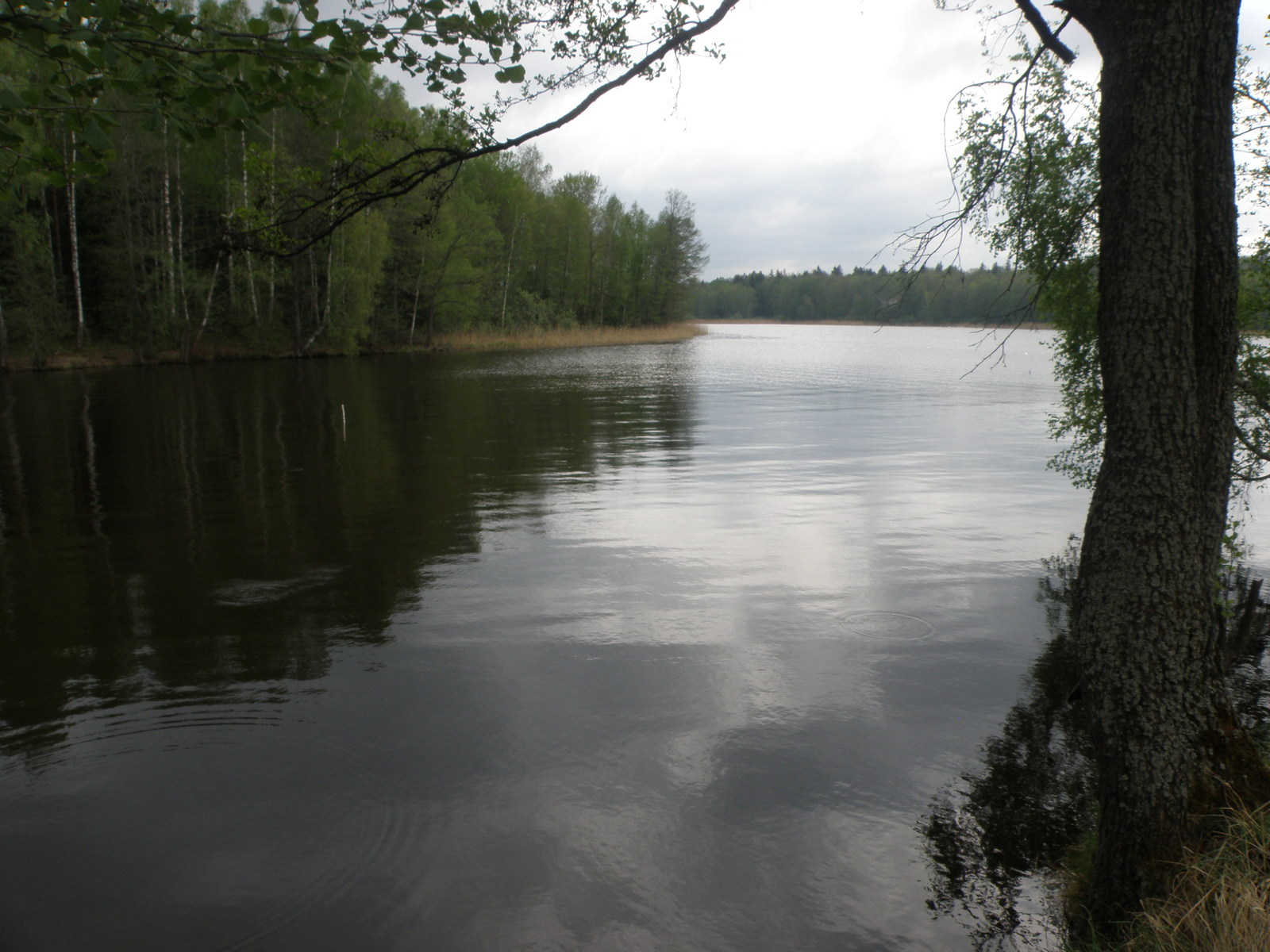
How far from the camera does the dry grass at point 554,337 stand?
5969cm

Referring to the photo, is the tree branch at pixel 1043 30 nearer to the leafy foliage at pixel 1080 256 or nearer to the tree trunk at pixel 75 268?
the leafy foliage at pixel 1080 256

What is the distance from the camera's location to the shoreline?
38188 millimetres

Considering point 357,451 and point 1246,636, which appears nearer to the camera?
point 1246,636

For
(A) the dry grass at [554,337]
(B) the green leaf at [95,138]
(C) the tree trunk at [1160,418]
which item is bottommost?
(C) the tree trunk at [1160,418]

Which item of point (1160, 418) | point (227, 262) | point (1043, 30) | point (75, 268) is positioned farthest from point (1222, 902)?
point (227, 262)

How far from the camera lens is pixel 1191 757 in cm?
408

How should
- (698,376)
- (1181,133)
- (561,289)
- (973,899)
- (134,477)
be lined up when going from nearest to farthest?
(1181,133) < (973,899) < (134,477) < (698,376) < (561,289)

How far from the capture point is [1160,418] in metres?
4.06

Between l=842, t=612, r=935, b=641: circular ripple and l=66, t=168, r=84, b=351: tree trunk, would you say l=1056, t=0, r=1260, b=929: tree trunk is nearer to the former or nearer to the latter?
l=842, t=612, r=935, b=641: circular ripple

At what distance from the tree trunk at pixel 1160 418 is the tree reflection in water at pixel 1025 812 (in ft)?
1.91

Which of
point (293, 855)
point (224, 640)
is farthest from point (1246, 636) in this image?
point (224, 640)

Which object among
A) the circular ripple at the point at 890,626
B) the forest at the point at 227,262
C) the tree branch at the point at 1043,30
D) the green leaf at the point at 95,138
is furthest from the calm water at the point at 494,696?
the forest at the point at 227,262

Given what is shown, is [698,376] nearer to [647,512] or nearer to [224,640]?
[647,512]

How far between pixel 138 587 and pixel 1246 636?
11.3m
